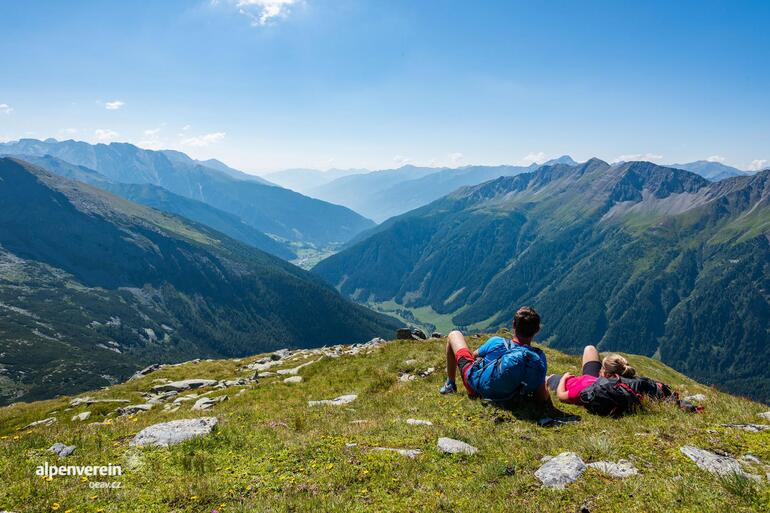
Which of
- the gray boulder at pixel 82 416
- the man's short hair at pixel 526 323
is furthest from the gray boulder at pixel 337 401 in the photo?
the gray boulder at pixel 82 416

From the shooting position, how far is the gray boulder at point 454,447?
9900mm

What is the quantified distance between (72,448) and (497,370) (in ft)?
38.0

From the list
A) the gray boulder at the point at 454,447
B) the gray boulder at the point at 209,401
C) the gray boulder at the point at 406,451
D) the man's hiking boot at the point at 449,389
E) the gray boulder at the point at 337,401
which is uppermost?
the gray boulder at the point at 454,447

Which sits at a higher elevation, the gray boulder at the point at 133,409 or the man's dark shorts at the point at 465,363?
the man's dark shorts at the point at 465,363

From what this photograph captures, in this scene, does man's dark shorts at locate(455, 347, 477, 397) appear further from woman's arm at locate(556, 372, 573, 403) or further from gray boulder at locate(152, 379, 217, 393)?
gray boulder at locate(152, 379, 217, 393)

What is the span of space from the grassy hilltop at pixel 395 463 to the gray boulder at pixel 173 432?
40 centimetres

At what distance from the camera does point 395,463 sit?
9.39 m

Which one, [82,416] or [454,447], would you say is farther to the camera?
[82,416]

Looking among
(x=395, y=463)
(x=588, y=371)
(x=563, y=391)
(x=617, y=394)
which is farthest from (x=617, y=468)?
(x=588, y=371)

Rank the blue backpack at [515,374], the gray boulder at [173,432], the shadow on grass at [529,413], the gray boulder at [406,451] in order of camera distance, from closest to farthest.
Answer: the gray boulder at [406,451], the gray boulder at [173,432], the shadow on grass at [529,413], the blue backpack at [515,374]

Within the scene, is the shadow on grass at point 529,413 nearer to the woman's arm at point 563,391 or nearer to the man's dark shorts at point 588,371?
the woman's arm at point 563,391

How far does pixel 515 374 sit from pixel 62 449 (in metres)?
12.2

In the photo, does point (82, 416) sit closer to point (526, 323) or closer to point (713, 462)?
point (526, 323)

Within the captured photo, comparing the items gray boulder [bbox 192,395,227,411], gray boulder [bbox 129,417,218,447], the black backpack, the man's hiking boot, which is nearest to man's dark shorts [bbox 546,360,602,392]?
the black backpack
